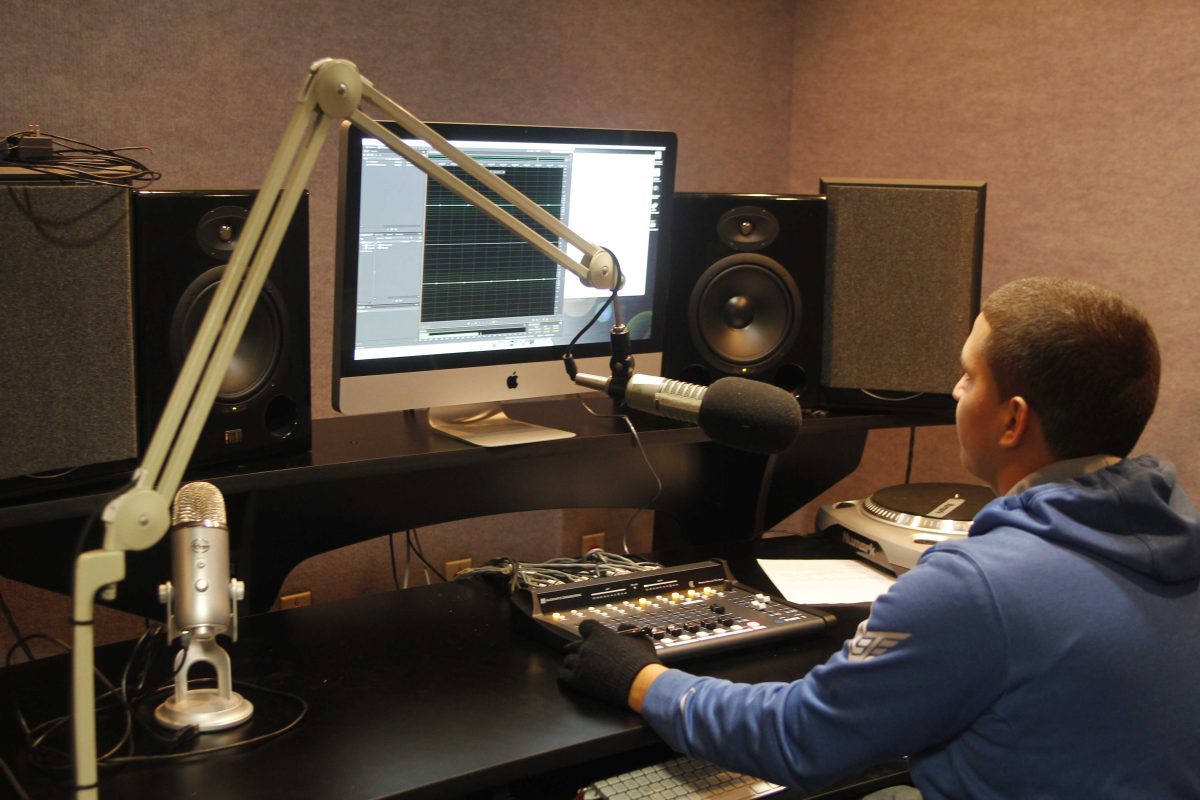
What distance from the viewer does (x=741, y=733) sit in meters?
1.16

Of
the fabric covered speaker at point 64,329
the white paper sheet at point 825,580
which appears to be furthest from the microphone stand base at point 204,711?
the white paper sheet at point 825,580

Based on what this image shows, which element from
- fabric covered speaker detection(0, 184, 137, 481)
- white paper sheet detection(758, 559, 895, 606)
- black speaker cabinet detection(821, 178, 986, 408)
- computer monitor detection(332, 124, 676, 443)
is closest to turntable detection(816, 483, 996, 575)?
white paper sheet detection(758, 559, 895, 606)

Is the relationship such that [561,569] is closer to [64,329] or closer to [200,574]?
[200,574]

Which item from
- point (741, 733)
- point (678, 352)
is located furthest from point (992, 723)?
point (678, 352)

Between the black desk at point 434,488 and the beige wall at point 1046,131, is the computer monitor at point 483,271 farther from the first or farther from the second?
the beige wall at point 1046,131

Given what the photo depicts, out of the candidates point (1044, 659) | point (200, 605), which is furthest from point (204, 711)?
point (1044, 659)

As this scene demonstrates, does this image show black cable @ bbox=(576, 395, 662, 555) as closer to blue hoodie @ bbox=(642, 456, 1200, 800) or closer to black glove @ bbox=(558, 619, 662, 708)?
black glove @ bbox=(558, 619, 662, 708)

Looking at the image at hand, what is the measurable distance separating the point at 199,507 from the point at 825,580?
902 millimetres

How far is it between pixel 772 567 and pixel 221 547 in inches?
34.0

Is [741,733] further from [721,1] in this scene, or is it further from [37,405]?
[721,1]

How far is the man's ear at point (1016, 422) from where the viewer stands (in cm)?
115

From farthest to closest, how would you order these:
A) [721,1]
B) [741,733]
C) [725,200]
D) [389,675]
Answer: [721,1], [725,200], [389,675], [741,733]

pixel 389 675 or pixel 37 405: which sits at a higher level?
pixel 37 405

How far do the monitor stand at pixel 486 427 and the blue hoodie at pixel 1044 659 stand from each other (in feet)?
2.02
